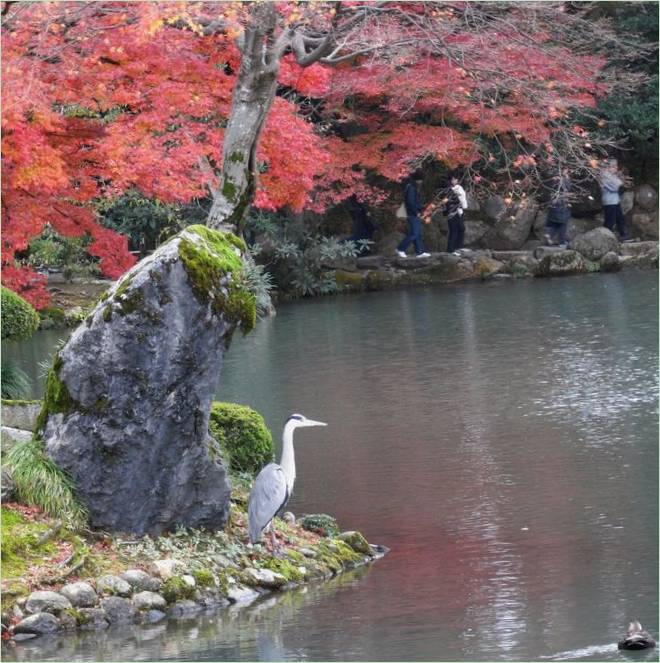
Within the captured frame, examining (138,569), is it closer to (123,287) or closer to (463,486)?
(123,287)

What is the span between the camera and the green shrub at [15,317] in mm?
12430

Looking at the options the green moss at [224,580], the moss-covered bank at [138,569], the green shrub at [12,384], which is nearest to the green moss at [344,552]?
the moss-covered bank at [138,569]

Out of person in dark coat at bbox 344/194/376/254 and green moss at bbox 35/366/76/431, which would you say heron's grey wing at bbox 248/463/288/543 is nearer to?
green moss at bbox 35/366/76/431

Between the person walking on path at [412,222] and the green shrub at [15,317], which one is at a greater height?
the person walking on path at [412,222]

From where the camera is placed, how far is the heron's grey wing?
9148 millimetres

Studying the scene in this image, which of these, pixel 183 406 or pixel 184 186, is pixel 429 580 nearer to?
pixel 183 406

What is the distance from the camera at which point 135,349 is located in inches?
353

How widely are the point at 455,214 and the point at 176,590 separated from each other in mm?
21025

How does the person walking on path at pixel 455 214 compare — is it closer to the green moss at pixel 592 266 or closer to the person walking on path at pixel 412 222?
the person walking on path at pixel 412 222

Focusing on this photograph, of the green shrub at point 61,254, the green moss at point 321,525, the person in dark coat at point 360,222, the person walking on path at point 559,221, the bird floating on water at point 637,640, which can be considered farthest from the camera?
the person in dark coat at point 360,222

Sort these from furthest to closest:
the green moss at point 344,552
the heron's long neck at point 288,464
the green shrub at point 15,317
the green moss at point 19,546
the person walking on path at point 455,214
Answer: the person walking on path at point 455,214 < the green shrub at point 15,317 < the green moss at point 344,552 < the heron's long neck at point 288,464 < the green moss at point 19,546

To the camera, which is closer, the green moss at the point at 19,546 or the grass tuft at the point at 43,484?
the green moss at the point at 19,546

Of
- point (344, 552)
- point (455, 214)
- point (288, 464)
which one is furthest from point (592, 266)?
point (288, 464)

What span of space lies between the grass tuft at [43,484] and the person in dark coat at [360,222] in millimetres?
21113
